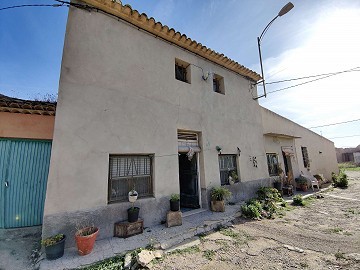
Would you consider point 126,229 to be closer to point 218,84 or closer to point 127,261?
point 127,261

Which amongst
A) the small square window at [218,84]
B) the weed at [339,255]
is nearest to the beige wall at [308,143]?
the small square window at [218,84]

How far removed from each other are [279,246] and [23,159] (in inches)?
323

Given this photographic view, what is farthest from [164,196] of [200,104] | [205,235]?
[200,104]

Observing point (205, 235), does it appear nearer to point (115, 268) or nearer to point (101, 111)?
point (115, 268)

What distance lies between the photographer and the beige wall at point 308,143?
12.4 metres

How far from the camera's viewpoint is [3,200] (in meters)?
5.53

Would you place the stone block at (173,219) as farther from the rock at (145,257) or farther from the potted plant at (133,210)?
the rock at (145,257)

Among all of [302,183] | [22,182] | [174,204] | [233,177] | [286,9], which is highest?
[286,9]

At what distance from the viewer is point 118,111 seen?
5.73 m

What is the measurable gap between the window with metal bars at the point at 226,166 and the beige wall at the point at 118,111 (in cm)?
43

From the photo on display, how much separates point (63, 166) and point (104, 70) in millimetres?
3131

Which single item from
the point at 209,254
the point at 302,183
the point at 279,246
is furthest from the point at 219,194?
the point at 302,183

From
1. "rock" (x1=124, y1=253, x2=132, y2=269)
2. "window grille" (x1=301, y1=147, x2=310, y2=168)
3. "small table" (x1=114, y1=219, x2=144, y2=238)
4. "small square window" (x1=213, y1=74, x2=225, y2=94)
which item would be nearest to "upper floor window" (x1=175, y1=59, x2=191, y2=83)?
"small square window" (x1=213, y1=74, x2=225, y2=94)

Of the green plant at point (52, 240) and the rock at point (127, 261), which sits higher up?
the green plant at point (52, 240)
